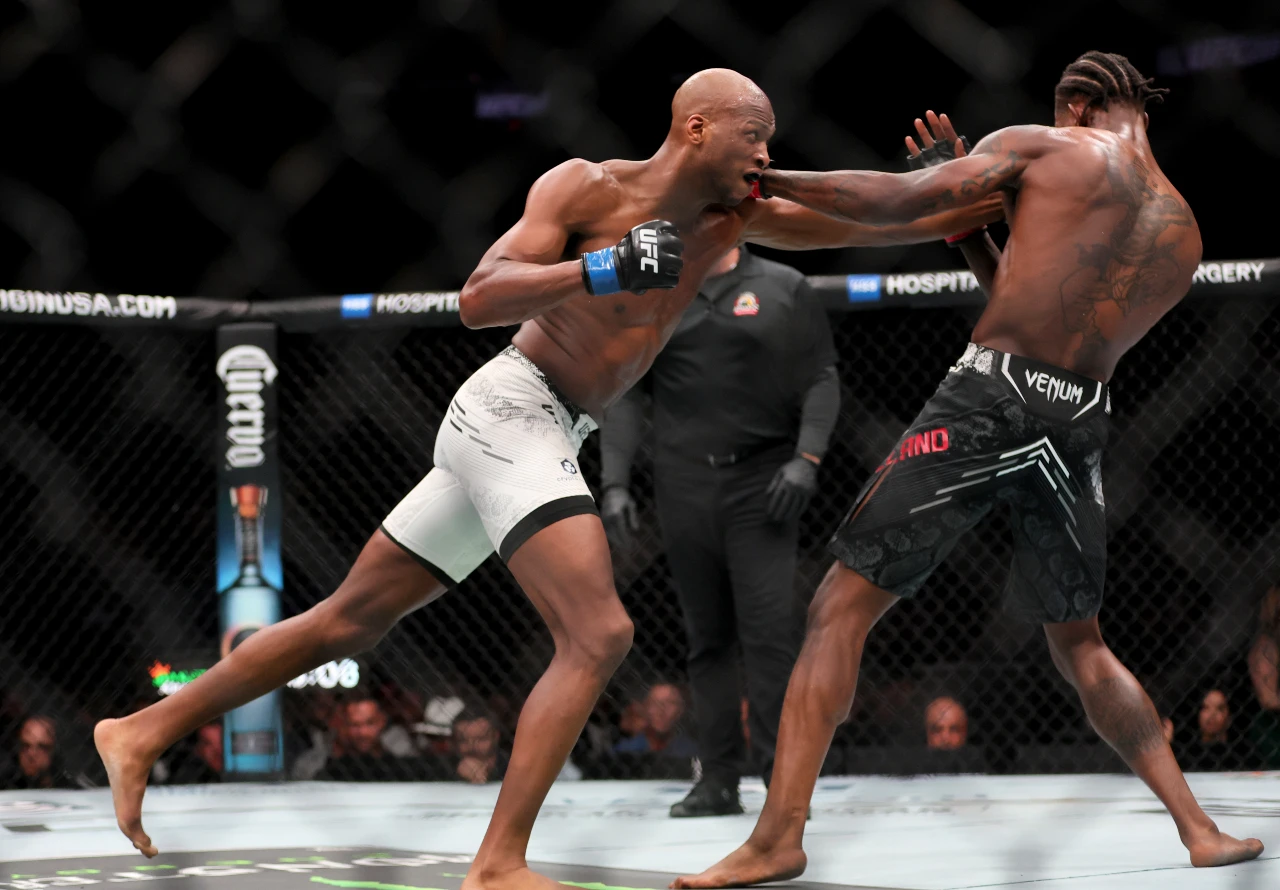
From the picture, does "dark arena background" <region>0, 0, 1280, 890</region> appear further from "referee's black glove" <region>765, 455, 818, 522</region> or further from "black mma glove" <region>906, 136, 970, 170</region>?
"black mma glove" <region>906, 136, 970, 170</region>

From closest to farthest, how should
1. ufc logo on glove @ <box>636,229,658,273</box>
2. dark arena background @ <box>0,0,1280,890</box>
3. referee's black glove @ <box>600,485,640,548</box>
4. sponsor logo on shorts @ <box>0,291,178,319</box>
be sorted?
ufc logo on glove @ <box>636,229,658,273</box>, referee's black glove @ <box>600,485,640,548</box>, sponsor logo on shorts @ <box>0,291,178,319</box>, dark arena background @ <box>0,0,1280,890</box>

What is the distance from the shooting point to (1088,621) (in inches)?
83.8

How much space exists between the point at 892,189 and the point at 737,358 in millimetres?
984

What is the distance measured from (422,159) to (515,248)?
317 cm

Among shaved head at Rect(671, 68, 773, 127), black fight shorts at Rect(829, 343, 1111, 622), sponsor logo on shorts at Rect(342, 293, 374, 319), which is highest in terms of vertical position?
sponsor logo on shorts at Rect(342, 293, 374, 319)

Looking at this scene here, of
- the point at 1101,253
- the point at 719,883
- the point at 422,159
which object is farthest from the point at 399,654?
the point at 1101,253

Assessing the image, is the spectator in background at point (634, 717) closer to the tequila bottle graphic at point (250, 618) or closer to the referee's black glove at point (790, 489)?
the tequila bottle graphic at point (250, 618)

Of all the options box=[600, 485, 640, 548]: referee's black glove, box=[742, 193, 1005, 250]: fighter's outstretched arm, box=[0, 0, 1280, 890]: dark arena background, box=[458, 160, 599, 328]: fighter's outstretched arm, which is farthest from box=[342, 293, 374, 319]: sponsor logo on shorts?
box=[458, 160, 599, 328]: fighter's outstretched arm

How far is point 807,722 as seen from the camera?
6.37ft

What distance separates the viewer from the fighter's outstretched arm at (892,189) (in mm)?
1983

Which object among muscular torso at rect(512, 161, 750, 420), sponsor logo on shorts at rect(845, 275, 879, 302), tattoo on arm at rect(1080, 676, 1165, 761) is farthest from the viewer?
sponsor logo on shorts at rect(845, 275, 879, 302)

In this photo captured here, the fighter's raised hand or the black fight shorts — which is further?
the fighter's raised hand

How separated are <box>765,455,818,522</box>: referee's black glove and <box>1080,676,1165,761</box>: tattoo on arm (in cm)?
86

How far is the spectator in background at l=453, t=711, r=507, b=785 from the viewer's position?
3.69 metres
